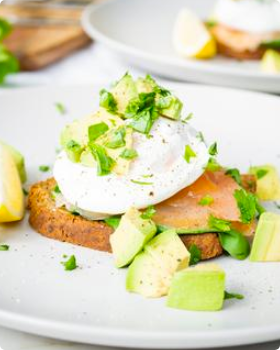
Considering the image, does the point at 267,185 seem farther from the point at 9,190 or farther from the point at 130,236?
the point at 9,190

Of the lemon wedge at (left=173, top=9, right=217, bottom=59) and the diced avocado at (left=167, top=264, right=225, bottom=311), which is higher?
the diced avocado at (left=167, top=264, right=225, bottom=311)

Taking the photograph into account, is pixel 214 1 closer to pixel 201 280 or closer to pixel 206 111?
pixel 206 111

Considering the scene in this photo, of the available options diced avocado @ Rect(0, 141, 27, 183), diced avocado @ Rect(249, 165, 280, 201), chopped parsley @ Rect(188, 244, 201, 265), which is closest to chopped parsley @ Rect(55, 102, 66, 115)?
diced avocado @ Rect(0, 141, 27, 183)

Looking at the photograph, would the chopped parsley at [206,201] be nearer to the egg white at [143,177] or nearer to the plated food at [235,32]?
the egg white at [143,177]

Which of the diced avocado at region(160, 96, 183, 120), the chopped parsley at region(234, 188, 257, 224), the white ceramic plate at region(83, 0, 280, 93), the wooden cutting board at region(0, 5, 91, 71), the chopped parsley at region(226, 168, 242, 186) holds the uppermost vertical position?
the diced avocado at region(160, 96, 183, 120)

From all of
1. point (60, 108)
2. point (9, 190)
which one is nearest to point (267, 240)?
point (9, 190)

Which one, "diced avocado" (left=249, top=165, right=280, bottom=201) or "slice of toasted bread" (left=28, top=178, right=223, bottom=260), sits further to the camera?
"diced avocado" (left=249, top=165, right=280, bottom=201)

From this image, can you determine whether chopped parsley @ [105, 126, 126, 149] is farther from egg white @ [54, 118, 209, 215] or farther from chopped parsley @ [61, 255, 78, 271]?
chopped parsley @ [61, 255, 78, 271]
